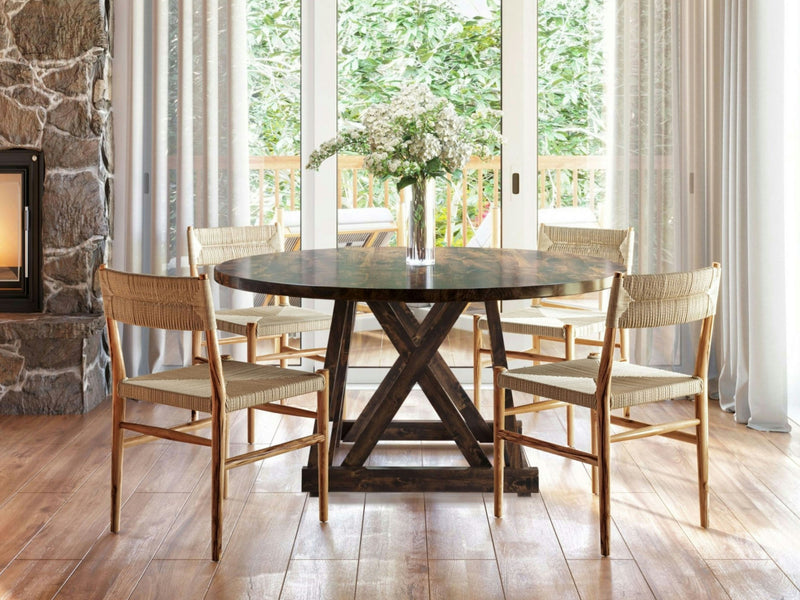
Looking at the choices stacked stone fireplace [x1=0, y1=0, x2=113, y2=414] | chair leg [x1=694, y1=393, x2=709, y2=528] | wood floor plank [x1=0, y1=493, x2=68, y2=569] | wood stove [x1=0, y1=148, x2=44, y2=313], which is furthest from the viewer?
wood stove [x1=0, y1=148, x2=44, y2=313]

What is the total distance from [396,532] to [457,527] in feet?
0.62

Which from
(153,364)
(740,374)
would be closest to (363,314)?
(153,364)

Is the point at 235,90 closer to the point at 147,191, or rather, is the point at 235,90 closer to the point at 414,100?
the point at 147,191

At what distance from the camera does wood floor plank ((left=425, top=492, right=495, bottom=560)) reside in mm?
2605

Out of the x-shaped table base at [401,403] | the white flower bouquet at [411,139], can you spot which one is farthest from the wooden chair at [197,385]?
the white flower bouquet at [411,139]

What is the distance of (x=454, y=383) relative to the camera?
323 cm

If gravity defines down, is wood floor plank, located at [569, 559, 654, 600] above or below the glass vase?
below

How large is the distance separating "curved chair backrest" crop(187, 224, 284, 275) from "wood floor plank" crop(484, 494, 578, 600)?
166 centimetres

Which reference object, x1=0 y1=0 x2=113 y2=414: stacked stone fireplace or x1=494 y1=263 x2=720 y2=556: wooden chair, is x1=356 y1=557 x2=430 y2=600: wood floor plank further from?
x1=0 y1=0 x2=113 y2=414: stacked stone fireplace

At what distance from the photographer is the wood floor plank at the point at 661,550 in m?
2.36

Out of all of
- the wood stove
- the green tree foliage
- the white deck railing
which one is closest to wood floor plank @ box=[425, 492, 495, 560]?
the white deck railing

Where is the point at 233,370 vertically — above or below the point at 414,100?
below

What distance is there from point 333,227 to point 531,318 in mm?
1319

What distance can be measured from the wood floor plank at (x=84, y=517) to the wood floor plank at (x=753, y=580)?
1752 millimetres
